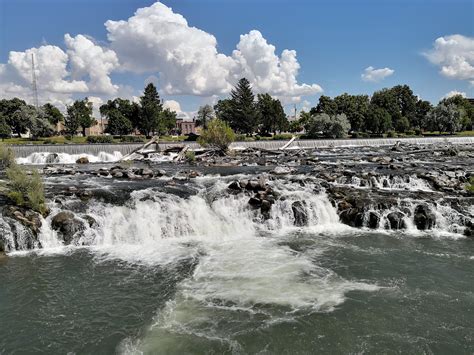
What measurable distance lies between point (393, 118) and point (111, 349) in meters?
126

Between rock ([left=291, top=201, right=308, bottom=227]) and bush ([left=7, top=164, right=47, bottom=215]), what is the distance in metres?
14.4

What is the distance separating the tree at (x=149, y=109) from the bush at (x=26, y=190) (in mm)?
74649

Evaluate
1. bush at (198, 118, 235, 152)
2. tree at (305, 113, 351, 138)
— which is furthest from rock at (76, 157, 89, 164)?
A: tree at (305, 113, 351, 138)

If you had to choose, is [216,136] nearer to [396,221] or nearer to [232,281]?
[396,221]

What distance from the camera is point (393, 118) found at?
121688 millimetres

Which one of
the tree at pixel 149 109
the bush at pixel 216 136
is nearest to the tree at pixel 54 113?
the tree at pixel 149 109

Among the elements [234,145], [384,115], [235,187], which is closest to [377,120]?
[384,115]

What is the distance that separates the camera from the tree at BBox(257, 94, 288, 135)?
10438 cm

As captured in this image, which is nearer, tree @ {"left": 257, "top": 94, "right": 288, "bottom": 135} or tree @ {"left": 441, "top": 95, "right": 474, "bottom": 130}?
tree @ {"left": 257, "top": 94, "right": 288, "bottom": 135}

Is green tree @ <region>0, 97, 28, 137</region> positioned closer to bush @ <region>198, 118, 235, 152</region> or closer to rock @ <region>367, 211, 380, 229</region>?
bush @ <region>198, 118, 235, 152</region>

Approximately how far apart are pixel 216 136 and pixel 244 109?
50191 mm

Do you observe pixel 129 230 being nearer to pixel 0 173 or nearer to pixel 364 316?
pixel 364 316

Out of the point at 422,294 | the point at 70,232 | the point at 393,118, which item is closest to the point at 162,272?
the point at 70,232

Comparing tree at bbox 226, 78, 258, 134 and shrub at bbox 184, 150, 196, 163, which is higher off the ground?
tree at bbox 226, 78, 258, 134
